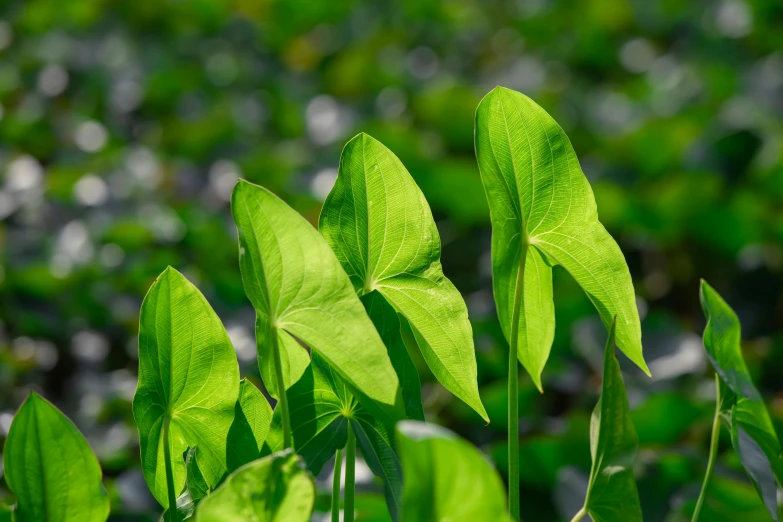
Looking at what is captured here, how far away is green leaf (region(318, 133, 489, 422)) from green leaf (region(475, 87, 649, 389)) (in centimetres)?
3

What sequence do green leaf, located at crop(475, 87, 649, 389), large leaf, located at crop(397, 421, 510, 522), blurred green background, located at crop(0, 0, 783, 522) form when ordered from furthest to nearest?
blurred green background, located at crop(0, 0, 783, 522) < green leaf, located at crop(475, 87, 649, 389) < large leaf, located at crop(397, 421, 510, 522)

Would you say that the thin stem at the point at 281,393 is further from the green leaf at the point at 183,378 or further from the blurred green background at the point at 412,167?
the blurred green background at the point at 412,167

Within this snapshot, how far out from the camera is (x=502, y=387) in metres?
0.71

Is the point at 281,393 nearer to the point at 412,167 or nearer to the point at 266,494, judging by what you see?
the point at 266,494

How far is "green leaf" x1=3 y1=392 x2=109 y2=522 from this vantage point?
1.02ft

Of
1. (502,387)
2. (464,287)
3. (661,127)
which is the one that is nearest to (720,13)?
(661,127)

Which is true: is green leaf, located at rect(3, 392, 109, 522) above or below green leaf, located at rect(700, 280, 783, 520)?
above

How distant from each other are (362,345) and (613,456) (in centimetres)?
11

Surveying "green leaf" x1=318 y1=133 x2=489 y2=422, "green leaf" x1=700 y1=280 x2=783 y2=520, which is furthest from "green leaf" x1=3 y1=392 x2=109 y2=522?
"green leaf" x1=700 y1=280 x2=783 y2=520

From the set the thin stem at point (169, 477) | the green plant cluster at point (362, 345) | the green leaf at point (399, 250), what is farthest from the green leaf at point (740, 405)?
the thin stem at point (169, 477)

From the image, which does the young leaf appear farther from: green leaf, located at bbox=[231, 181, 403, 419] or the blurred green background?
the blurred green background

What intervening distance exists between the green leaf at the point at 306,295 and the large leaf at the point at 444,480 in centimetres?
6

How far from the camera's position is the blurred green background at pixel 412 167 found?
0.76 meters

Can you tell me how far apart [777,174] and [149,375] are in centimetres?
95
